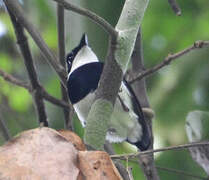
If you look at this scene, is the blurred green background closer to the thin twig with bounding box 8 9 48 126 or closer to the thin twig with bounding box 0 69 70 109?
the thin twig with bounding box 0 69 70 109

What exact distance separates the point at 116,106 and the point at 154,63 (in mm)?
1093

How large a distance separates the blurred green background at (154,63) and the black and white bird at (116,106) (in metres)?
0.13

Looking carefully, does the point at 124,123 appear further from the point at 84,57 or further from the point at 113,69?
the point at 113,69

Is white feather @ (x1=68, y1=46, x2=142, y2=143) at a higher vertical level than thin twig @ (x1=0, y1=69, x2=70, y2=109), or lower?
lower

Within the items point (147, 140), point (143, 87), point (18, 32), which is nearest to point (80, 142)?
point (18, 32)

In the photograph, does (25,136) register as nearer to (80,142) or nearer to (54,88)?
(80,142)

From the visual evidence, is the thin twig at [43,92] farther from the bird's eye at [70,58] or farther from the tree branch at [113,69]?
the tree branch at [113,69]

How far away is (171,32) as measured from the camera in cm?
361

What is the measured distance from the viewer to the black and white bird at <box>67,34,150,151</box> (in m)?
2.15

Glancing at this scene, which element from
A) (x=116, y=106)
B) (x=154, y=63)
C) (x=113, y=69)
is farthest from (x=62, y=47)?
(x=154, y=63)

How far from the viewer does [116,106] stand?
228 cm

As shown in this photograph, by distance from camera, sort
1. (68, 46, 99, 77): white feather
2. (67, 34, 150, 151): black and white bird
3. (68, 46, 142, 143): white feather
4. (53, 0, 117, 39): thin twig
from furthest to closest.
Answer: (68, 46, 99, 77): white feather
(68, 46, 142, 143): white feather
(67, 34, 150, 151): black and white bird
(53, 0, 117, 39): thin twig

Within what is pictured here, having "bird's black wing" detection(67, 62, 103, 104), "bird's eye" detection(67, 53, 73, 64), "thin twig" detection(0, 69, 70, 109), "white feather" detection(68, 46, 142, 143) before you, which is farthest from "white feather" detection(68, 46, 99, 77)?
"thin twig" detection(0, 69, 70, 109)

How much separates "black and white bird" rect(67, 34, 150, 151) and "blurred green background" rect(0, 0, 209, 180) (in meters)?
0.13
